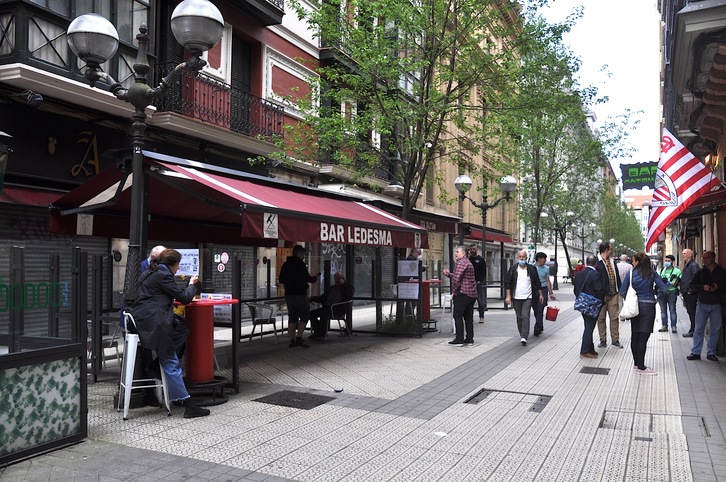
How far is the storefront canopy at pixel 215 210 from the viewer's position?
24.5 ft

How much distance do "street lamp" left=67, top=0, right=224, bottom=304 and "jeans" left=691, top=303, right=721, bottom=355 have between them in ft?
26.8

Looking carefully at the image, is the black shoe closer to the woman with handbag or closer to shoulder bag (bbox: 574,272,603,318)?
the woman with handbag

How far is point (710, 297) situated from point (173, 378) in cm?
802

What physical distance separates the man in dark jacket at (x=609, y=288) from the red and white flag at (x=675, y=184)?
796mm

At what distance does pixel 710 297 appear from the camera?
9562 millimetres

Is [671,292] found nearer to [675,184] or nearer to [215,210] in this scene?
[675,184]

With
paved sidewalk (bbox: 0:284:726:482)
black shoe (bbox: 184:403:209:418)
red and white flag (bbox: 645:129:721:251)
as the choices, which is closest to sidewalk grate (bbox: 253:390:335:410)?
paved sidewalk (bbox: 0:284:726:482)

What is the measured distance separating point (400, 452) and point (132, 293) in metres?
3.36

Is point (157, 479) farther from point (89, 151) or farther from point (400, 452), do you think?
point (89, 151)

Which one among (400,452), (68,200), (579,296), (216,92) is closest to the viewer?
(400,452)

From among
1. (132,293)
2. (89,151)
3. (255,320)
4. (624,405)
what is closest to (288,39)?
(89,151)

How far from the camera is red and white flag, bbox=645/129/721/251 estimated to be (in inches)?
373

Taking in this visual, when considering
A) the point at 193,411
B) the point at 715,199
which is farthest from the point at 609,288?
the point at 193,411

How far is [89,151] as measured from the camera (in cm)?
1273
